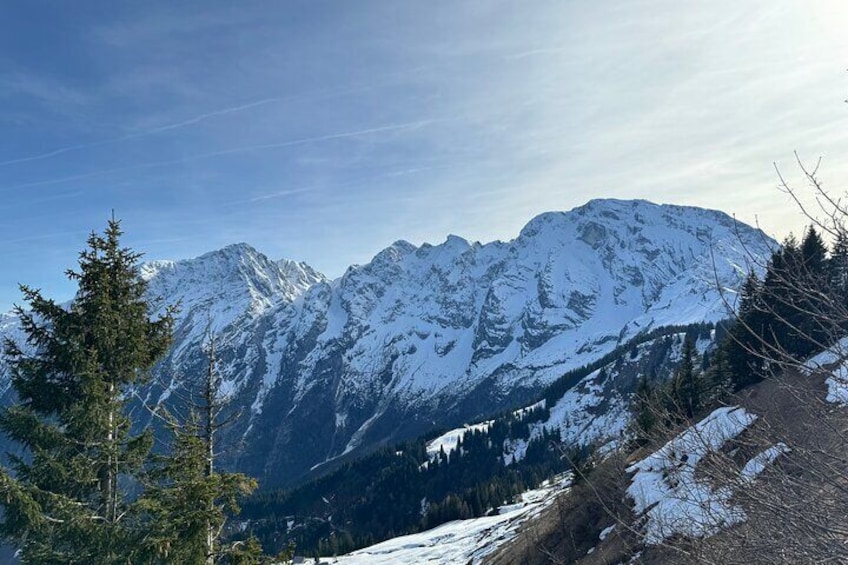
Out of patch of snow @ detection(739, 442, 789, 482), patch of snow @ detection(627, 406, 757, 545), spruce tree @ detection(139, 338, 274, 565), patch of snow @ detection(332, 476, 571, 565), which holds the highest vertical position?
spruce tree @ detection(139, 338, 274, 565)

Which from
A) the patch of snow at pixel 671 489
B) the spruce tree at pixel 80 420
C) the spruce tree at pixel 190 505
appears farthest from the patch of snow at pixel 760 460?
the spruce tree at pixel 80 420

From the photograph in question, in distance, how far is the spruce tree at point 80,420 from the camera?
10.7m

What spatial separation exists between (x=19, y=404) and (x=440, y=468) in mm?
186952

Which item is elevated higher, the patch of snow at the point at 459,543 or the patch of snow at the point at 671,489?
the patch of snow at the point at 671,489

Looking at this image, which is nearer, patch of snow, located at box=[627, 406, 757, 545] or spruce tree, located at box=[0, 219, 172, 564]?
patch of snow, located at box=[627, 406, 757, 545]

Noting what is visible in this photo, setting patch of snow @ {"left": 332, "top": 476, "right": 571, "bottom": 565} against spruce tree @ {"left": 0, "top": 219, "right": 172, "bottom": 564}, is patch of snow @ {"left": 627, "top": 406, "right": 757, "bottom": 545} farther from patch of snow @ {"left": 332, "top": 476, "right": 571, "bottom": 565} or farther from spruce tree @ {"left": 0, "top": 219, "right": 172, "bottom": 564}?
patch of snow @ {"left": 332, "top": 476, "right": 571, "bottom": 565}

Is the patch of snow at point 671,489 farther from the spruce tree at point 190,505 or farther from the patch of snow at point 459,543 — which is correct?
the patch of snow at point 459,543

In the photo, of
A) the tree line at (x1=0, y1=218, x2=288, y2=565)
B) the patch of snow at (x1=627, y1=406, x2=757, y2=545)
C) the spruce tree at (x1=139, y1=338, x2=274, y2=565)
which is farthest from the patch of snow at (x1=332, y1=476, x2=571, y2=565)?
the tree line at (x1=0, y1=218, x2=288, y2=565)

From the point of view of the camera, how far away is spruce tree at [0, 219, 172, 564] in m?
10.7

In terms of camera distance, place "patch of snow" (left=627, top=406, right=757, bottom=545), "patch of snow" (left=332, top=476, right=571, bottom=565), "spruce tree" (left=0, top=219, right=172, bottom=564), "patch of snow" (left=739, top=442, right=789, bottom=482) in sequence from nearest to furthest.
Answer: "patch of snow" (left=739, top=442, right=789, bottom=482), "patch of snow" (left=627, top=406, right=757, bottom=545), "spruce tree" (left=0, top=219, right=172, bottom=564), "patch of snow" (left=332, top=476, right=571, bottom=565)

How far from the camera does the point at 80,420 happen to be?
36.7 feet

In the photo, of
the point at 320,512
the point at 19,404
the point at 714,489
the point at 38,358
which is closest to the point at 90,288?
the point at 38,358

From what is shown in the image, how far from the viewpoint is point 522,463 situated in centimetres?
17575

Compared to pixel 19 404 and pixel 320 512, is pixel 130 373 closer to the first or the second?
pixel 19 404
